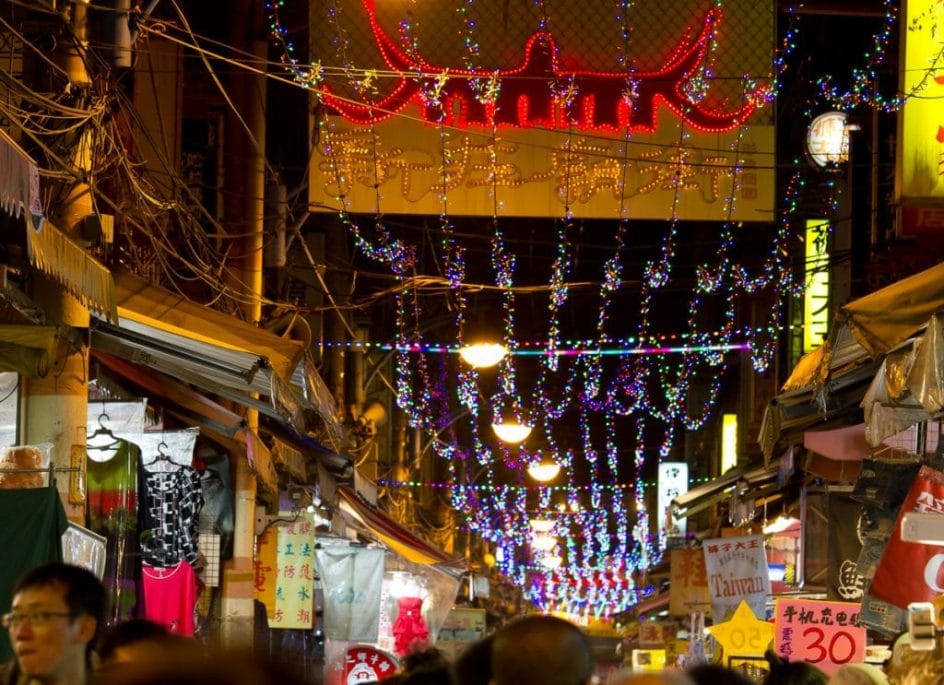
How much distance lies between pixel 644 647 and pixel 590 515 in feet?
114

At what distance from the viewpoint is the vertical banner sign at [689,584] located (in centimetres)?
2881

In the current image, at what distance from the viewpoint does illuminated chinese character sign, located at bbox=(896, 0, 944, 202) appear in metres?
12.7

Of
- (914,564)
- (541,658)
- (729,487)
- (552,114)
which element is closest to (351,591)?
(729,487)

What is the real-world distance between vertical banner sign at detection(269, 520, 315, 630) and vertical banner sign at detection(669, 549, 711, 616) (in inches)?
420

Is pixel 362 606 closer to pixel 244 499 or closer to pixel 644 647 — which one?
pixel 244 499

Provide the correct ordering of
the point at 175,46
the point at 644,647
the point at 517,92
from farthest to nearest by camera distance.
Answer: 1. the point at 644,647
2. the point at 175,46
3. the point at 517,92

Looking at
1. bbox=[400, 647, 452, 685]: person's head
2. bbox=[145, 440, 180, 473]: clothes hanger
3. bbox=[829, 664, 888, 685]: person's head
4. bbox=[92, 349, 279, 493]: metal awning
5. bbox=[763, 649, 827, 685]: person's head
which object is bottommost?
bbox=[829, 664, 888, 685]: person's head

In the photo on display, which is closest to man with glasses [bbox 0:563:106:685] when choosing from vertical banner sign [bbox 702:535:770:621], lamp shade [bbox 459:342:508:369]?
vertical banner sign [bbox 702:535:770:621]

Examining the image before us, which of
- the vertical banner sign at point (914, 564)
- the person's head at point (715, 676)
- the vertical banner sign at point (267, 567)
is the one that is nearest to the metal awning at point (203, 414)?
the vertical banner sign at point (267, 567)

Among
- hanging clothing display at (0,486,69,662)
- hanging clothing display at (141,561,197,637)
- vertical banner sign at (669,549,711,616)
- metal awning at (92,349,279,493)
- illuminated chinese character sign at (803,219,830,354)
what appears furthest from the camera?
vertical banner sign at (669,549,711,616)

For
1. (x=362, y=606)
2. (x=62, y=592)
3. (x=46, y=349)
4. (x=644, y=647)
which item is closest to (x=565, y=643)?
(x=62, y=592)

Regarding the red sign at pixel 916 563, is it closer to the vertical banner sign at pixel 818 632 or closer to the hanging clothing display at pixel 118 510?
the vertical banner sign at pixel 818 632

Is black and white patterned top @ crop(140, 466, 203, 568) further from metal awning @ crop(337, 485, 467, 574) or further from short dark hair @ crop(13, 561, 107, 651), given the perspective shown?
short dark hair @ crop(13, 561, 107, 651)

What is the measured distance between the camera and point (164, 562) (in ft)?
45.3
